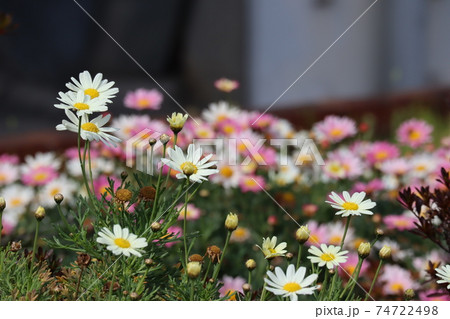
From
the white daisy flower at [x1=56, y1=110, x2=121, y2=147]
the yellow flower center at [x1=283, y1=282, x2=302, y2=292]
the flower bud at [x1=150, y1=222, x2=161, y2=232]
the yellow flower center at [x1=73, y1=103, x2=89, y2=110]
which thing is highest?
the yellow flower center at [x1=73, y1=103, x2=89, y2=110]

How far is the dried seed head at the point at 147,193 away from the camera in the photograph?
2.63ft

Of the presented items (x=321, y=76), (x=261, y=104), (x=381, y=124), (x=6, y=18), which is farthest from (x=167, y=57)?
(x=6, y=18)

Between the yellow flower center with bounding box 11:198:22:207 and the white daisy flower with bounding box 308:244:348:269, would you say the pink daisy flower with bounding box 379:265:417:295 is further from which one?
the yellow flower center with bounding box 11:198:22:207

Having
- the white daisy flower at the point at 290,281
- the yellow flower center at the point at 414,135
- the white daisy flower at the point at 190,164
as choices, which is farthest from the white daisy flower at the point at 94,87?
the yellow flower center at the point at 414,135

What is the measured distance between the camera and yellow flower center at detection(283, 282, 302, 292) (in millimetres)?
717

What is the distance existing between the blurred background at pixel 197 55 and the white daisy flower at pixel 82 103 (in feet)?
7.56

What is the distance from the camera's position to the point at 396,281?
4.35 ft

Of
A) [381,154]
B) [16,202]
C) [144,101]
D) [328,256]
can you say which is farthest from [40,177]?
[328,256]

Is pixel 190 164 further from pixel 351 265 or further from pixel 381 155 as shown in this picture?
pixel 381 155

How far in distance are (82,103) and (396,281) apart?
79 centimetres

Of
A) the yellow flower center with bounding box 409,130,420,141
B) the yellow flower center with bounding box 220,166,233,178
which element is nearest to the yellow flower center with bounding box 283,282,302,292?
the yellow flower center with bounding box 220,166,233,178

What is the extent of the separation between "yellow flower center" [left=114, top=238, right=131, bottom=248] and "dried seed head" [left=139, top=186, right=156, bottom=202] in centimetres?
11

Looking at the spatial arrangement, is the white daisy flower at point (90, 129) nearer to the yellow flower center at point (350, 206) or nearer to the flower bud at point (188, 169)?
the flower bud at point (188, 169)

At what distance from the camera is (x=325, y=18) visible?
3.85m
